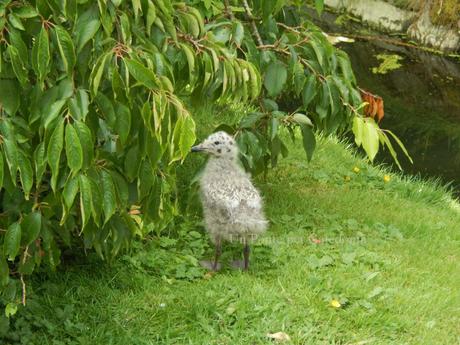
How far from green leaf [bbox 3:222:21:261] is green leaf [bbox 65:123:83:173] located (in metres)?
0.66

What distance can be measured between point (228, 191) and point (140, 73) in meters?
1.51

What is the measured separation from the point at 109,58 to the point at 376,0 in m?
12.9

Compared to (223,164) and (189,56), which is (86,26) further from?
(223,164)

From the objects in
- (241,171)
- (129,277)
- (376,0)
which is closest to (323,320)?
(241,171)

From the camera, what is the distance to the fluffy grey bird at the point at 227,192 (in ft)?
12.1

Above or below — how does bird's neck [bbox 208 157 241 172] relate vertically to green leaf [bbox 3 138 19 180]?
below

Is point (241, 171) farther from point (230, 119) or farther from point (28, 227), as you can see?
point (230, 119)

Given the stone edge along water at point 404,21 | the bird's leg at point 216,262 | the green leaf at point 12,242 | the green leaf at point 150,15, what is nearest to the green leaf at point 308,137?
the bird's leg at point 216,262

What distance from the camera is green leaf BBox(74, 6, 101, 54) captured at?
7.87ft

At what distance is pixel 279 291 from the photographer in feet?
13.2

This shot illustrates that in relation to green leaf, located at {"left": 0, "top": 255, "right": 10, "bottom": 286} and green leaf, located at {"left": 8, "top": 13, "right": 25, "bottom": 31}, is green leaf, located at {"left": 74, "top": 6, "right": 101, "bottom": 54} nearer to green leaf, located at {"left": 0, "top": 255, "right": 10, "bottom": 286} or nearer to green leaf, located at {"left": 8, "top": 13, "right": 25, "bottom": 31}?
green leaf, located at {"left": 8, "top": 13, "right": 25, "bottom": 31}

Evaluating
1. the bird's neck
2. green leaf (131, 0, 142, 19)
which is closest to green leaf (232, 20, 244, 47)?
the bird's neck

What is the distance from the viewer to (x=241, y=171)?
12.6ft

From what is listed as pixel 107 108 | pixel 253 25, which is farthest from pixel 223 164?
pixel 107 108
